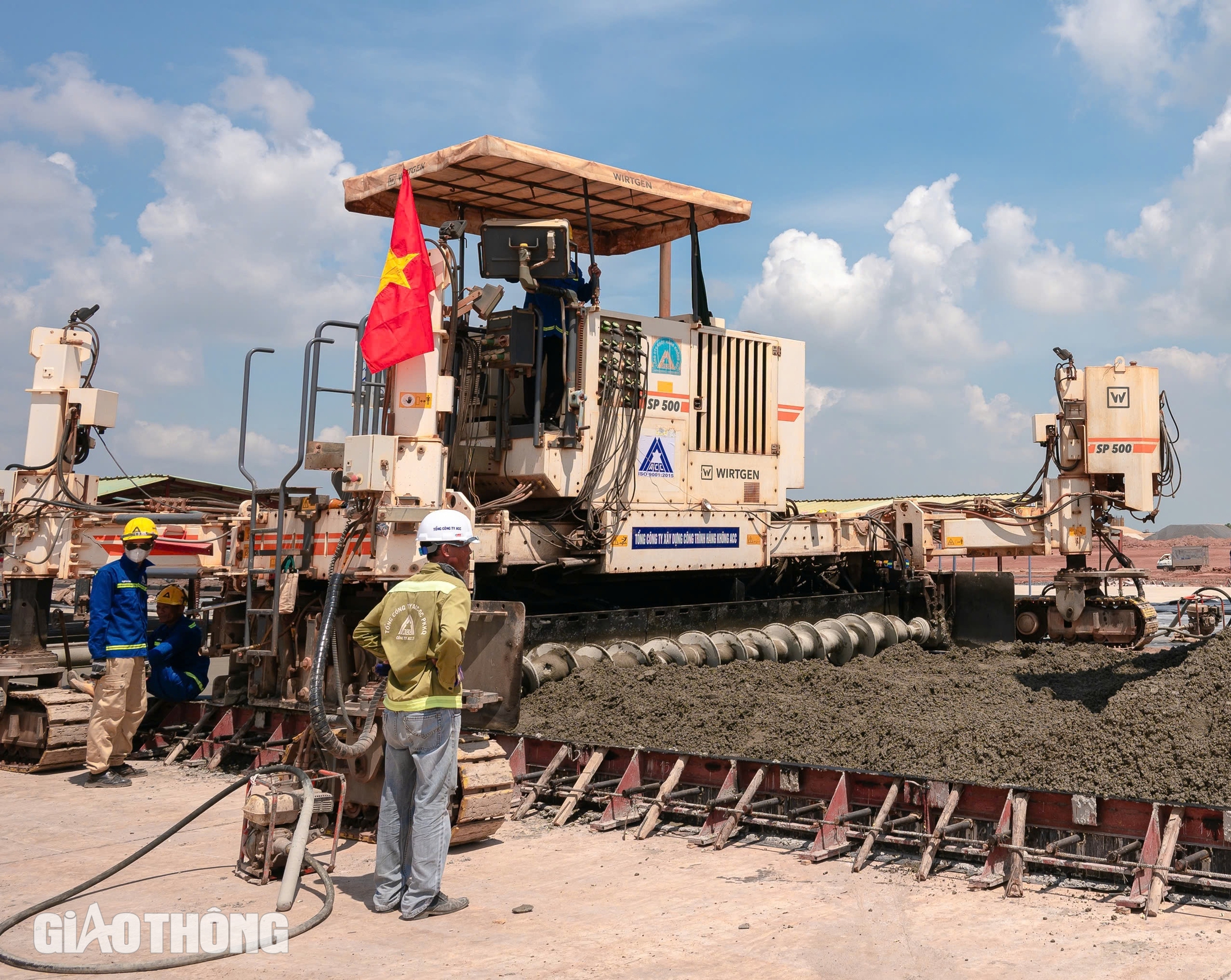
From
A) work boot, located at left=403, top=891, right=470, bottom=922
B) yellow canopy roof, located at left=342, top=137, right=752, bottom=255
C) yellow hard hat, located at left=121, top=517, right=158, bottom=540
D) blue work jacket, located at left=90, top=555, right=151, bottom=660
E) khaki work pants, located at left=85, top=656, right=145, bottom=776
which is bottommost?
work boot, located at left=403, top=891, right=470, bottom=922

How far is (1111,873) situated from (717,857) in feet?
6.43

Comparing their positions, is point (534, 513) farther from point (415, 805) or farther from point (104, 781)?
point (415, 805)

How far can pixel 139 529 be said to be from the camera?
8570 mm

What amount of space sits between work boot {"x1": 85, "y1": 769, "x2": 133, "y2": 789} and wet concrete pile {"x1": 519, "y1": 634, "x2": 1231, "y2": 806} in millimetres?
2821

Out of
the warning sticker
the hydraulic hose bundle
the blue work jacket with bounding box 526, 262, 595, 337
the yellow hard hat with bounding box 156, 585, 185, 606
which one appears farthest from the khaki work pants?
the warning sticker

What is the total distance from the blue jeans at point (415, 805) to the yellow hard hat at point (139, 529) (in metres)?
3.81

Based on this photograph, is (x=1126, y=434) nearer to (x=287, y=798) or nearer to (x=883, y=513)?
(x=883, y=513)

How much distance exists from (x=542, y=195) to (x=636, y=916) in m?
7.16

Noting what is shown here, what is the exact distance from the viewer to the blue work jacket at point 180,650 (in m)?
9.41

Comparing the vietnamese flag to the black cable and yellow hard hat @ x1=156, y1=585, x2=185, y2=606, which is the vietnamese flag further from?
the black cable

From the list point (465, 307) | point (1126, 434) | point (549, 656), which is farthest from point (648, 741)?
point (1126, 434)

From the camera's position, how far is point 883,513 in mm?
13500

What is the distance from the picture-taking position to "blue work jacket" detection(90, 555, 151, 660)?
8.39m

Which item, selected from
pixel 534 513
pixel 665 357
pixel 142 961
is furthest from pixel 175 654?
pixel 142 961
